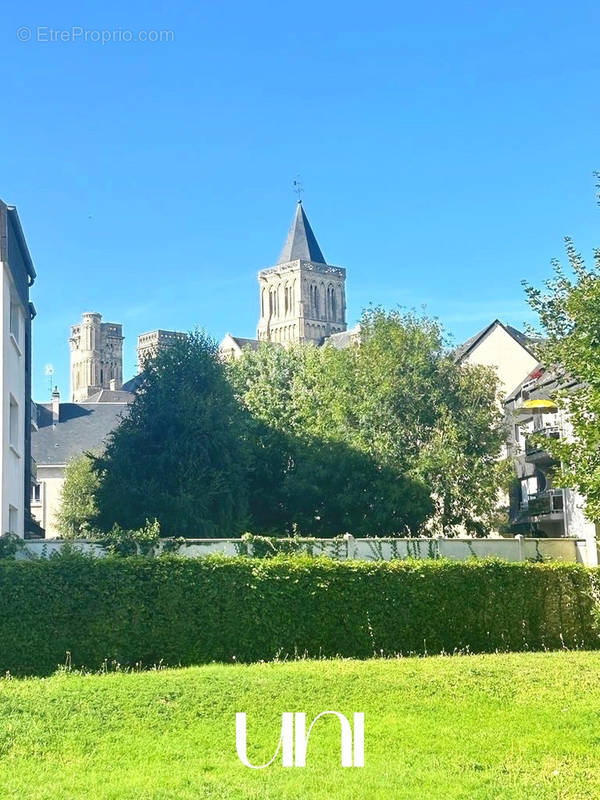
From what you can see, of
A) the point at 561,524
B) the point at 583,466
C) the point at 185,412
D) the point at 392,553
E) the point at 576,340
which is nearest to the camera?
the point at 583,466

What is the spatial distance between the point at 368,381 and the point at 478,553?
68.4ft

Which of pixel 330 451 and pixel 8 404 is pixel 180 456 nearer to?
pixel 330 451

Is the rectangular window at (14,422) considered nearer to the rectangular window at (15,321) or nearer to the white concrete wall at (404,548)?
the rectangular window at (15,321)

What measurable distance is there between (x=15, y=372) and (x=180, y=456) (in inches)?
478

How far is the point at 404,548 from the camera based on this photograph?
2955cm

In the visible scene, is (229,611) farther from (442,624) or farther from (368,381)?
(368,381)

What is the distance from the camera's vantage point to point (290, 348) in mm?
76062

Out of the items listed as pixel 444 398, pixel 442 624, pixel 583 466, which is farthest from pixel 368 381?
pixel 583 466

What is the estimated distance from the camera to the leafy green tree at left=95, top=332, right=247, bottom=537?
41.4 meters

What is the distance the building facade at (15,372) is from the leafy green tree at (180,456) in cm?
538

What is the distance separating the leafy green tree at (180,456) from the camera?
136 feet

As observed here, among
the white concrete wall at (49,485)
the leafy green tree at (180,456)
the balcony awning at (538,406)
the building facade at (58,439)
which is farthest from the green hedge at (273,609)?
the white concrete wall at (49,485)

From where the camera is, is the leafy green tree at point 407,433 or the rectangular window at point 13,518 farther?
the leafy green tree at point 407,433

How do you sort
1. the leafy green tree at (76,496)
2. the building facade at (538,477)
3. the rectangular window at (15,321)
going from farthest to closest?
the leafy green tree at (76,496) → the building facade at (538,477) → the rectangular window at (15,321)
